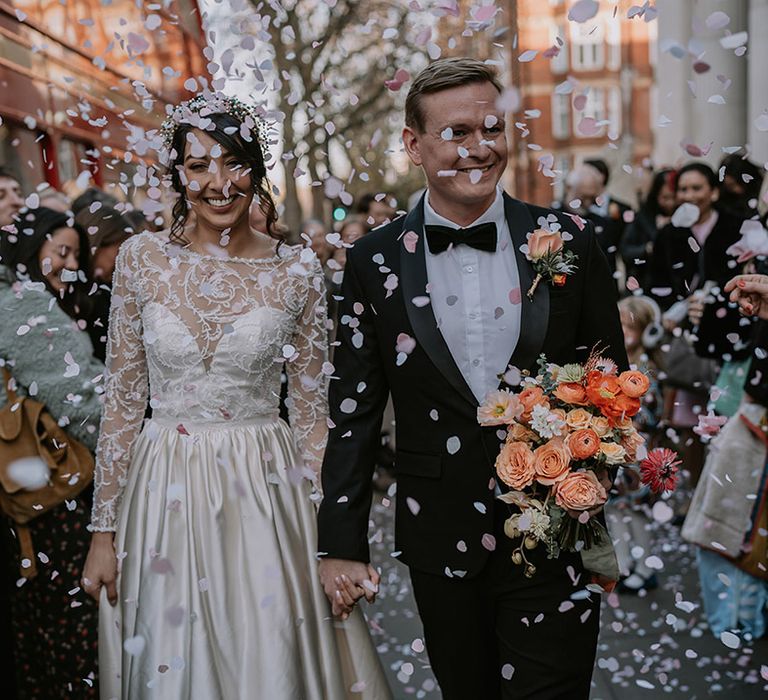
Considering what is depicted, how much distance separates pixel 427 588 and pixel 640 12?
6.23 ft

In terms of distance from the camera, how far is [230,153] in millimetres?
3213

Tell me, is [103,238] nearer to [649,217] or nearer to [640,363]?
[640,363]

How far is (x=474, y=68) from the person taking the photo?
9.25 ft

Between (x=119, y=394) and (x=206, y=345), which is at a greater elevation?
(x=206, y=345)

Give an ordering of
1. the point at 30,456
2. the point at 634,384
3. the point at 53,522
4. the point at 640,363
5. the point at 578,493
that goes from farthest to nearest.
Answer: the point at 640,363
the point at 53,522
the point at 30,456
the point at 634,384
the point at 578,493

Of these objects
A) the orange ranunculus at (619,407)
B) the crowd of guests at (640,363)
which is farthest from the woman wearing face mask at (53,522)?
the orange ranunculus at (619,407)

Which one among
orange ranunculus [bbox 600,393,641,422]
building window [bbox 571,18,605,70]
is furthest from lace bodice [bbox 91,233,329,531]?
building window [bbox 571,18,605,70]

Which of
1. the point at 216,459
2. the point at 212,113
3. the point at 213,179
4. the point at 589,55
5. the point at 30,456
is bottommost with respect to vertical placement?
the point at 30,456

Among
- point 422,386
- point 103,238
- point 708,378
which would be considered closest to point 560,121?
point 708,378

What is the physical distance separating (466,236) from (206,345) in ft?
3.20

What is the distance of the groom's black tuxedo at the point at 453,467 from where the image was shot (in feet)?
9.29

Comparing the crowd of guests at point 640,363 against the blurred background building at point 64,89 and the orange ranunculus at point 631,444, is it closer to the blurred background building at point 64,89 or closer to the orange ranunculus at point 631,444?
the blurred background building at point 64,89

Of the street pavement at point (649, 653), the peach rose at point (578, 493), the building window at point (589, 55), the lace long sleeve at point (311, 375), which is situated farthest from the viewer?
the building window at point (589, 55)

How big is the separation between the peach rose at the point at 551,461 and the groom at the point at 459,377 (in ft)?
0.78
